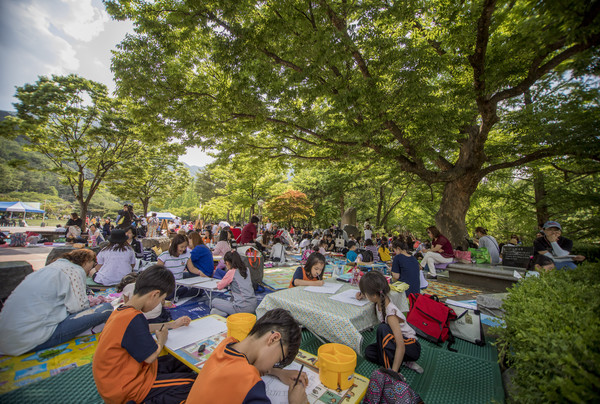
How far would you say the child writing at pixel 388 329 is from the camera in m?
2.33

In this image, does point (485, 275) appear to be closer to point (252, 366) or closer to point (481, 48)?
point (481, 48)

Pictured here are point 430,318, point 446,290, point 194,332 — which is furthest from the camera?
point 446,290

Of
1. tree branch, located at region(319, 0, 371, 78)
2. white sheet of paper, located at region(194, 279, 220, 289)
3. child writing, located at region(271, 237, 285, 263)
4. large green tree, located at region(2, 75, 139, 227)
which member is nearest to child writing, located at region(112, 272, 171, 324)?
white sheet of paper, located at region(194, 279, 220, 289)

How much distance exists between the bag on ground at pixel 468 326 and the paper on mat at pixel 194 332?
3.48 metres

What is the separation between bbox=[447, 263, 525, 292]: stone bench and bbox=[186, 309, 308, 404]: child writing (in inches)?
281

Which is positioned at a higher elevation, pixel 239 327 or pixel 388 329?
pixel 239 327

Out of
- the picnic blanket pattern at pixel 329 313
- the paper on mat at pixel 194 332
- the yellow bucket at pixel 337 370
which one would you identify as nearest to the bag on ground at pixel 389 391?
the picnic blanket pattern at pixel 329 313

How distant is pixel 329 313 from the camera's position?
243cm

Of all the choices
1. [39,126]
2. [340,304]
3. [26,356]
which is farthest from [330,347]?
[39,126]

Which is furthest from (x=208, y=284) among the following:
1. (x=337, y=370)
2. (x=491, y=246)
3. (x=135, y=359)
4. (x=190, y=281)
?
(x=491, y=246)

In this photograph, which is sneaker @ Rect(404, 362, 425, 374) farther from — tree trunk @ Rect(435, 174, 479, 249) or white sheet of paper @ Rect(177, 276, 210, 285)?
tree trunk @ Rect(435, 174, 479, 249)

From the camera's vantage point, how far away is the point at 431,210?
17547 millimetres

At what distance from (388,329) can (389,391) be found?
664mm

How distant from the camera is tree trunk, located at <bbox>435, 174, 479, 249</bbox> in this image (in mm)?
8875
